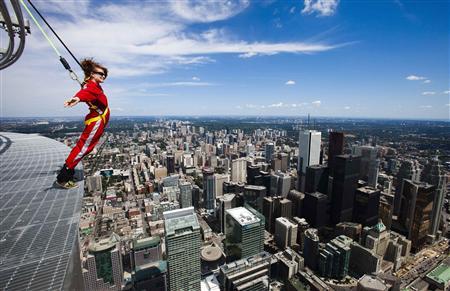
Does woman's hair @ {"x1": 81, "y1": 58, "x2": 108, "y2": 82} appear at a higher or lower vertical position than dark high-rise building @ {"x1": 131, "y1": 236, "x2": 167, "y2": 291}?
higher

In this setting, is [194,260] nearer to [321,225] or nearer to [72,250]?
[72,250]

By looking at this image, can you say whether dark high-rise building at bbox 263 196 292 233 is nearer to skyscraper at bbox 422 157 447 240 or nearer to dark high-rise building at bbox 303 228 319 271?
dark high-rise building at bbox 303 228 319 271

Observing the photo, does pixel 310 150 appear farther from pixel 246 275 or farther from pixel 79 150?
pixel 79 150

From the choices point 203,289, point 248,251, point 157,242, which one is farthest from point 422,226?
point 157,242

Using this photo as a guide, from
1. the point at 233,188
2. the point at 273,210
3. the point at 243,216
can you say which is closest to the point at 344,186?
the point at 273,210

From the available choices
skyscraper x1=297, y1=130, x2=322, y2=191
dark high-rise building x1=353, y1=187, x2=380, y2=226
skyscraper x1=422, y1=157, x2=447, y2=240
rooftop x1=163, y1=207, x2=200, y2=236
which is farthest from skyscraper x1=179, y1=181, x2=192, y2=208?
skyscraper x1=422, y1=157, x2=447, y2=240

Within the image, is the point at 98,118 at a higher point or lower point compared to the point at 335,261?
higher
